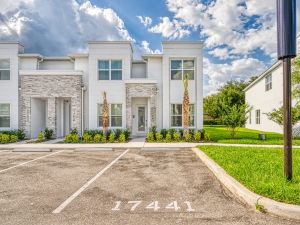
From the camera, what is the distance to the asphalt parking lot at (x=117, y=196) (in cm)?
437

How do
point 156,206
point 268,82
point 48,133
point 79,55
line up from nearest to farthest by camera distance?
point 156,206, point 48,133, point 79,55, point 268,82

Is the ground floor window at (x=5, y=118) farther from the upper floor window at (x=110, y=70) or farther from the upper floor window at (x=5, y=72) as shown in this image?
the upper floor window at (x=110, y=70)

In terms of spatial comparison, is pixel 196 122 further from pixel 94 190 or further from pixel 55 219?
pixel 55 219

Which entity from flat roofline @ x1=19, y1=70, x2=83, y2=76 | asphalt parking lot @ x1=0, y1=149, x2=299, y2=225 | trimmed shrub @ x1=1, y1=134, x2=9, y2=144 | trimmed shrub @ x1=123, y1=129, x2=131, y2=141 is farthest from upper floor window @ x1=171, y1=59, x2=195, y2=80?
trimmed shrub @ x1=1, y1=134, x2=9, y2=144

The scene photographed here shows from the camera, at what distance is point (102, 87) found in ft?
62.3

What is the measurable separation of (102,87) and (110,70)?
148 centimetres

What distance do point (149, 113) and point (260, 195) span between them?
46.0 feet

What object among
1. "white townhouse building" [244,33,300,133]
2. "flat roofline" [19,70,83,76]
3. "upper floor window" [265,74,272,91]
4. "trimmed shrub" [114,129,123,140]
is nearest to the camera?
"trimmed shrub" [114,129,123,140]

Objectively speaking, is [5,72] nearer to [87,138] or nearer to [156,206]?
[87,138]

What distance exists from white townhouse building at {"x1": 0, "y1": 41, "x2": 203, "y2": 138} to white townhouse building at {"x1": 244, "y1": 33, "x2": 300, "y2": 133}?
21.2 ft

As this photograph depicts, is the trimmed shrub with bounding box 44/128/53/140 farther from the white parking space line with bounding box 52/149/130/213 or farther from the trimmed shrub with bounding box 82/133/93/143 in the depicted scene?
the white parking space line with bounding box 52/149/130/213

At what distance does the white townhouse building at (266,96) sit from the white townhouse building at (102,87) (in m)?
6.46

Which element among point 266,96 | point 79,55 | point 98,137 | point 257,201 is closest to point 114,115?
point 98,137

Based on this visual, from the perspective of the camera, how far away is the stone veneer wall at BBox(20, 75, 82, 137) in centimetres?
1858
